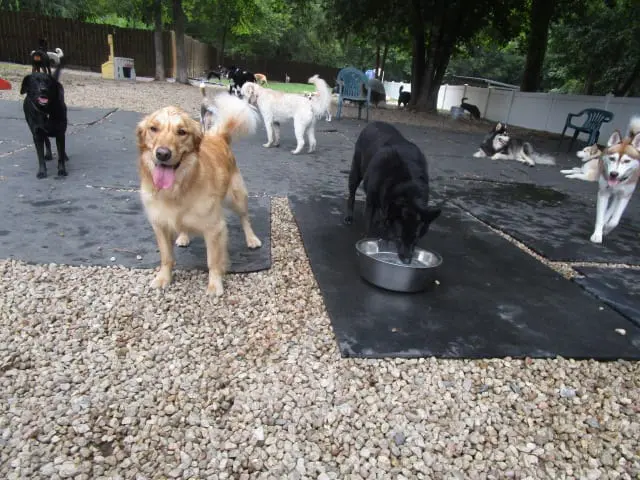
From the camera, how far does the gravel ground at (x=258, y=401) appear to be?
5.46 ft

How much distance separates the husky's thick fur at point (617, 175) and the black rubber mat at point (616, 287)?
844mm

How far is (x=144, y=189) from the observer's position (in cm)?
264

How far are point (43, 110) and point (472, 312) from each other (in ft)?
16.2

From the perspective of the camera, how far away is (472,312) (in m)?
2.78

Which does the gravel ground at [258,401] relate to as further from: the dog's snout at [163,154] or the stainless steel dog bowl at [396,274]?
the dog's snout at [163,154]

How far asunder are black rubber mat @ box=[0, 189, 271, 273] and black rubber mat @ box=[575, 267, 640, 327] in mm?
2537

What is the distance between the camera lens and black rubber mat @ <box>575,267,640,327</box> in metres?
2.96

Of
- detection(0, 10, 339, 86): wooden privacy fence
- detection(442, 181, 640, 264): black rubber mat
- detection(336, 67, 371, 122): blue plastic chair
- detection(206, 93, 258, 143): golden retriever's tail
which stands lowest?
detection(442, 181, 640, 264): black rubber mat

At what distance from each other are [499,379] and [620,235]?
3.46 meters

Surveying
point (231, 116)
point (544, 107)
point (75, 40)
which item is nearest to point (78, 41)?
point (75, 40)

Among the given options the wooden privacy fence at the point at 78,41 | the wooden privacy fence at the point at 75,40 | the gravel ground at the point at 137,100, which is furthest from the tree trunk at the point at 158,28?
the gravel ground at the point at 137,100

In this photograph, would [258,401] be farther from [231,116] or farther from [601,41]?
[601,41]

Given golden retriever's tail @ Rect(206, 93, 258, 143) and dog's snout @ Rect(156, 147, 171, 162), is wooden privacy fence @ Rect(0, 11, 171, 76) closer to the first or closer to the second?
golden retriever's tail @ Rect(206, 93, 258, 143)

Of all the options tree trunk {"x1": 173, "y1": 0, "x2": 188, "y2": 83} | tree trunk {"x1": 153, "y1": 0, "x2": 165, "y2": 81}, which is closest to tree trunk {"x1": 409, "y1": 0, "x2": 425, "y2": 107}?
tree trunk {"x1": 173, "y1": 0, "x2": 188, "y2": 83}
